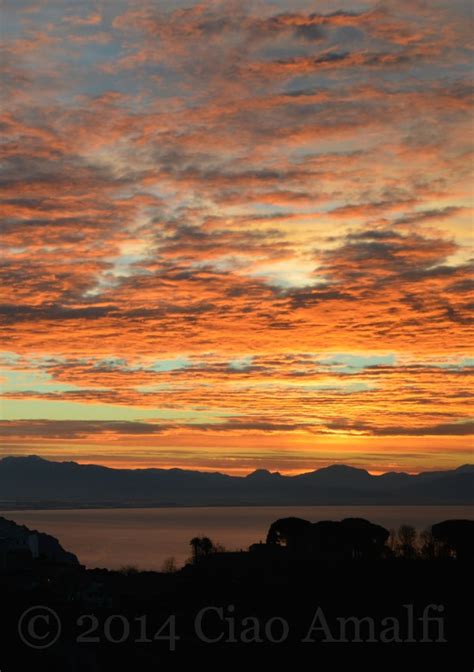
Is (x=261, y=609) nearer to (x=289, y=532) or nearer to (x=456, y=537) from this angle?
(x=456, y=537)

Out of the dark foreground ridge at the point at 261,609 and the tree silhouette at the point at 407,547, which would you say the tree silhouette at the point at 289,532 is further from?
the tree silhouette at the point at 407,547

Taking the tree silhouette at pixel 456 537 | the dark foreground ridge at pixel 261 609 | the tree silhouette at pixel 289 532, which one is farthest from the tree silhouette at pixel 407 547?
the tree silhouette at pixel 289 532

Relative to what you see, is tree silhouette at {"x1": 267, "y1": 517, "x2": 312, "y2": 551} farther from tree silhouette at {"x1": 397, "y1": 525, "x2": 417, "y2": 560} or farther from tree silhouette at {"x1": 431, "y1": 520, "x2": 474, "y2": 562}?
tree silhouette at {"x1": 431, "y1": 520, "x2": 474, "y2": 562}

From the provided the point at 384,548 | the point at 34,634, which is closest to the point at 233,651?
the point at 34,634

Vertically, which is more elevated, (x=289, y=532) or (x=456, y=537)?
(x=456, y=537)

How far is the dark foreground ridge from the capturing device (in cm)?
4338

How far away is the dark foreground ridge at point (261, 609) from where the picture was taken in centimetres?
4338

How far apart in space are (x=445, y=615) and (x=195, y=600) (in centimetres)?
1717

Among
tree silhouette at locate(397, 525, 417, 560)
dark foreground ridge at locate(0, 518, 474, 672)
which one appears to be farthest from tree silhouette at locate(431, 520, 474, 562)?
tree silhouette at locate(397, 525, 417, 560)

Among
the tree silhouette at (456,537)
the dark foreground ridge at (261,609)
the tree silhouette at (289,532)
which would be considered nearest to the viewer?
the dark foreground ridge at (261,609)

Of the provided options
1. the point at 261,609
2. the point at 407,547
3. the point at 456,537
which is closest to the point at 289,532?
the point at 407,547

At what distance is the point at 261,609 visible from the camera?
190 feet

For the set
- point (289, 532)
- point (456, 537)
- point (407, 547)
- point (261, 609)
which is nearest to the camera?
point (261, 609)

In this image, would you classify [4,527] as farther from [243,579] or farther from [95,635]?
[95,635]
